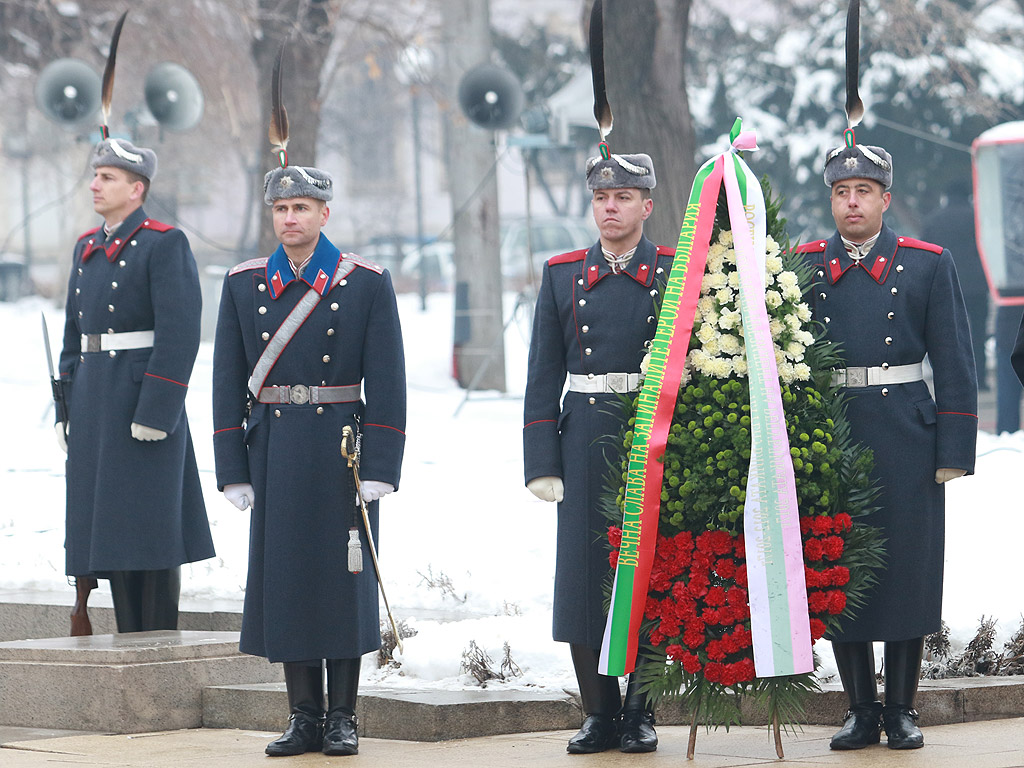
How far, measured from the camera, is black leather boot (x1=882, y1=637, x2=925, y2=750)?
19.1 feet

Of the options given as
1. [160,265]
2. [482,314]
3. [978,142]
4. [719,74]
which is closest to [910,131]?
[719,74]

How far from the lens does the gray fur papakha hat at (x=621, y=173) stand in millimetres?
5988

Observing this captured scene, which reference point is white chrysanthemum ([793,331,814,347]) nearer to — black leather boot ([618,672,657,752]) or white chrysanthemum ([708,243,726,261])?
white chrysanthemum ([708,243,726,261])

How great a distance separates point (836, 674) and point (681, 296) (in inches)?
71.3

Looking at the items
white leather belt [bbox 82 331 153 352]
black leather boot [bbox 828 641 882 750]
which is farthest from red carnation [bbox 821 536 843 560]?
white leather belt [bbox 82 331 153 352]

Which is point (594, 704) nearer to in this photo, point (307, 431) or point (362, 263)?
point (307, 431)

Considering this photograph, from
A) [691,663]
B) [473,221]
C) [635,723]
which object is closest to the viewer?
[691,663]

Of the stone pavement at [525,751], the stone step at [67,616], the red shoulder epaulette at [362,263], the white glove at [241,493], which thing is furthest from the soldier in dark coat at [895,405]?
the stone step at [67,616]

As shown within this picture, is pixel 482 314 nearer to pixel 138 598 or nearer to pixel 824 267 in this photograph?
pixel 138 598

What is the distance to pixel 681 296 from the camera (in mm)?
5754

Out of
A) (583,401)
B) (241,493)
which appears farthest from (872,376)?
(241,493)

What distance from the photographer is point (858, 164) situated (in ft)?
19.6

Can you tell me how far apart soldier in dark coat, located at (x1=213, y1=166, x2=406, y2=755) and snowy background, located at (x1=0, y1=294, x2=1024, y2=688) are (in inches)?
38.2

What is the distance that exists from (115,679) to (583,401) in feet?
6.82
